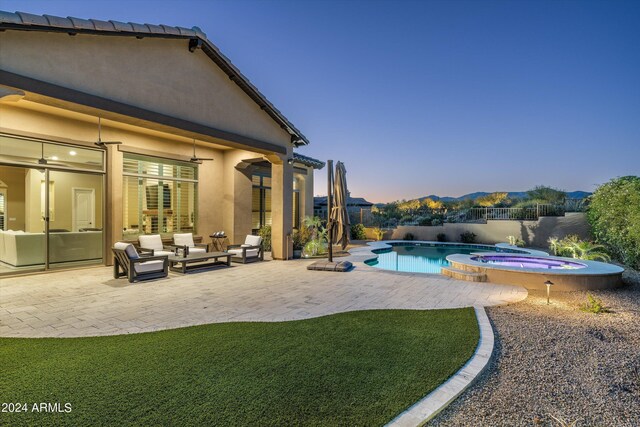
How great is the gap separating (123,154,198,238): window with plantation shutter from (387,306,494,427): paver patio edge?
10.9 metres

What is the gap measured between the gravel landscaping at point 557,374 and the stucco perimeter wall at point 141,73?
323 inches

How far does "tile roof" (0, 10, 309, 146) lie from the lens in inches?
207

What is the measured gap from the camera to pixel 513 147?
24531mm

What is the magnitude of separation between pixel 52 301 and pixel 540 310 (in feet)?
30.1

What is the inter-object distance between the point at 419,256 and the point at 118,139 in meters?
13.2

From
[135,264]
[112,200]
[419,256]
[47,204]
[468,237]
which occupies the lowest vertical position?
[419,256]

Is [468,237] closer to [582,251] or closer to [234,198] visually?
[582,251]

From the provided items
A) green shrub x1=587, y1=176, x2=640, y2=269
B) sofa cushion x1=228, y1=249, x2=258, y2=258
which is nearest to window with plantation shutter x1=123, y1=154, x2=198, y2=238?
sofa cushion x1=228, y1=249, x2=258, y2=258

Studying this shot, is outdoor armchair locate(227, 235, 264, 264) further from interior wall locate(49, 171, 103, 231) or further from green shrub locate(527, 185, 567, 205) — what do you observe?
green shrub locate(527, 185, 567, 205)

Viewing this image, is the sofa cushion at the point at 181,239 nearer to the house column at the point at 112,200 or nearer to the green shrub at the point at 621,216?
the house column at the point at 112,200

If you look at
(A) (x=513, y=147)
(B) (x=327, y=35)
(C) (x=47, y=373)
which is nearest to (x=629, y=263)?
(C) (x=47, y=373)

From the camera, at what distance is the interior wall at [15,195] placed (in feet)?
26.5

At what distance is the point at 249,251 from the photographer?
10820 mm

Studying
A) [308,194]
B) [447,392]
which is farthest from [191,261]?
[308,194]
